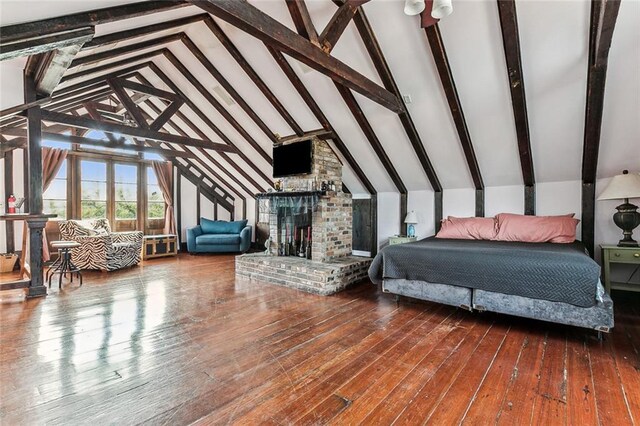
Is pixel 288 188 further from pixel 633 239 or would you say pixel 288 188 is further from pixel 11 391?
pixel 633 239

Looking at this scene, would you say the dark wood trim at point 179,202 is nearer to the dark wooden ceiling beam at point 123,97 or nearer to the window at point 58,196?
the window at point 58,196

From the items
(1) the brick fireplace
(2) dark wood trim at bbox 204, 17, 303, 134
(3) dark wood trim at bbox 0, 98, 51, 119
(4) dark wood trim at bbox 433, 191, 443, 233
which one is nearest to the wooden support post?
(3) dark wood trim at bbox 0, 98, 51, 119

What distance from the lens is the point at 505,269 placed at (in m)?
2.80

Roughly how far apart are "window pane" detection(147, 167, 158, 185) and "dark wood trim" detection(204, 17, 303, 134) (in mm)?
4846

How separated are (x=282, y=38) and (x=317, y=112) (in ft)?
6.95

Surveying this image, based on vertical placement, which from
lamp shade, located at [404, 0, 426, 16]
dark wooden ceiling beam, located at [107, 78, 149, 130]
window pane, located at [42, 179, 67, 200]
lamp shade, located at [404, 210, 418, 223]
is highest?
dark wooden ceiling beam, located at [107, 78, 149, 130]

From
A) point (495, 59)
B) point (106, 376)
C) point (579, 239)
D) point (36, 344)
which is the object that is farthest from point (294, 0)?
point (579, 239)

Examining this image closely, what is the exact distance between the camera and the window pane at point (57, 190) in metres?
6.21

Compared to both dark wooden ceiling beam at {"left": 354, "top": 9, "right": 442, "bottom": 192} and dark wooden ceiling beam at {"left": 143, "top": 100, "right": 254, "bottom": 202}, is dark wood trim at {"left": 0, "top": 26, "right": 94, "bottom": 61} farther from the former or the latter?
dark wooden ceiling beam at {"left": 143, "top": 100, "right": 254, "bottom": 202}

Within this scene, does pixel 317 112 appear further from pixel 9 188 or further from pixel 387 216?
pixel 9 188

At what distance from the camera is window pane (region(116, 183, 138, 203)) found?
285 inches

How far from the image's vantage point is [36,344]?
244cm

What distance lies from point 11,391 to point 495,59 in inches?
187

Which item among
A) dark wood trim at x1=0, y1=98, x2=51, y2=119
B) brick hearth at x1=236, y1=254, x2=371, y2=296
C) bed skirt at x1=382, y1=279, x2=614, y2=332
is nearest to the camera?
bed skirt at x1=382, y1=279, x2=614, y2=332
